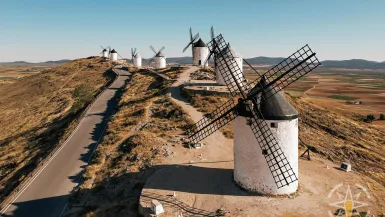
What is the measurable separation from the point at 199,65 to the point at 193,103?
32537 millimetres

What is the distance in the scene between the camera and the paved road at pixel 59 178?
70.3 ft

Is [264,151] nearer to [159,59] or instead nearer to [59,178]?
[59,178]

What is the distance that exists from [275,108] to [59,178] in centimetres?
2050

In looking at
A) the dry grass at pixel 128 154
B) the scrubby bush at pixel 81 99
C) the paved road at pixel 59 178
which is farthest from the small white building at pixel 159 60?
the paved road at pixel 59 178

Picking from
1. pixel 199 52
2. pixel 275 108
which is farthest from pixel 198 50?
pixel 275 108

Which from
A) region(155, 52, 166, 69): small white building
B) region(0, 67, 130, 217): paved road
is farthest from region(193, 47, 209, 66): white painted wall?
region(0, 67, 130, 217): paved road

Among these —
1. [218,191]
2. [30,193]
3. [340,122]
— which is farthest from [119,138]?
[340,122]

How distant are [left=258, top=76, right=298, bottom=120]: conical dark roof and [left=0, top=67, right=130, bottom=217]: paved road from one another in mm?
16996

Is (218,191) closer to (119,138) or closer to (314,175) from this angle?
(314,175)

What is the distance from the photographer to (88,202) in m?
21.4

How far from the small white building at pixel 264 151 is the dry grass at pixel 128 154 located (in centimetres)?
842

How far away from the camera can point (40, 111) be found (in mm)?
59969

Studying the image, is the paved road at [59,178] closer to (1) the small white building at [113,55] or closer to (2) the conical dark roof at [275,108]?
(2) the conical dark roof at [275,108]

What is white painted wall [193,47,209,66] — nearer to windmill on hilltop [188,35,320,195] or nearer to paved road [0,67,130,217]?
paved road [0,67,130,217]
